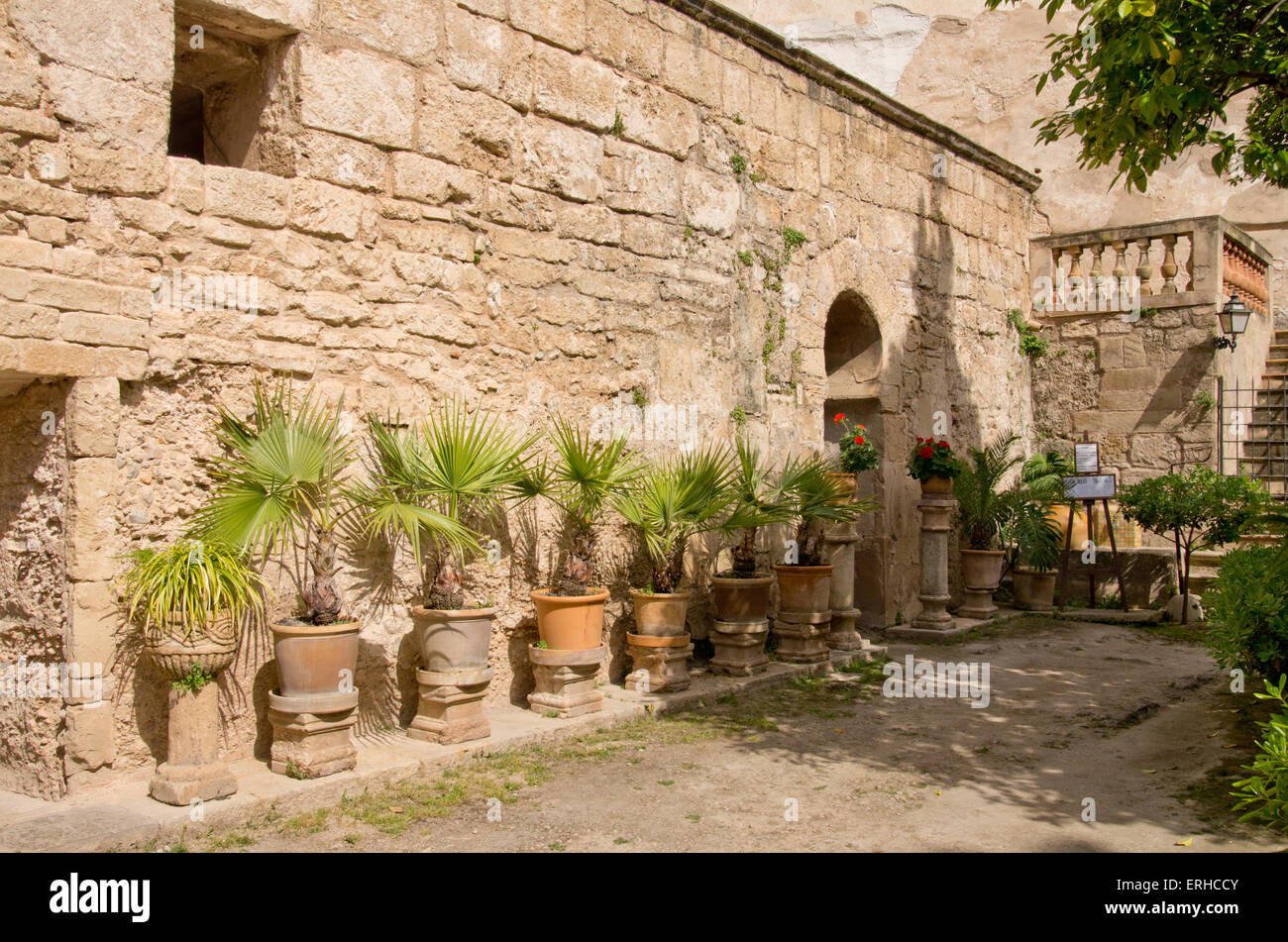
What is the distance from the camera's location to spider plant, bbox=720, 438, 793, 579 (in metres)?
6.91

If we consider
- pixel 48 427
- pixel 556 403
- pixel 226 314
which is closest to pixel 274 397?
pixel 226 314

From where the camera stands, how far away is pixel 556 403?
6.40 meters

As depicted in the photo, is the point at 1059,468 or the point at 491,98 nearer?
the point at 491,98

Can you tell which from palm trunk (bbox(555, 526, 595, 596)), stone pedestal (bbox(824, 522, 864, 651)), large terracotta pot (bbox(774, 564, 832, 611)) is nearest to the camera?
palm trunk (bbox(555, 526, 595, 596))

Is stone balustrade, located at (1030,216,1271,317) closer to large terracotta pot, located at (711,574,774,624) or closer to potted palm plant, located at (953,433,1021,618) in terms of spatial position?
potted palm plant, located at (953,433,1021,618)

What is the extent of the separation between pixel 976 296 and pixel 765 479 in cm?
472

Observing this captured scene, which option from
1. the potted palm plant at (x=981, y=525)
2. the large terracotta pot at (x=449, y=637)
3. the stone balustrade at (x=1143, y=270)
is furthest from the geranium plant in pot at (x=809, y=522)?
the stone balustrade at (x=1143, y=270)

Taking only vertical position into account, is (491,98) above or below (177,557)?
above

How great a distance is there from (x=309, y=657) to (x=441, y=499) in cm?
117

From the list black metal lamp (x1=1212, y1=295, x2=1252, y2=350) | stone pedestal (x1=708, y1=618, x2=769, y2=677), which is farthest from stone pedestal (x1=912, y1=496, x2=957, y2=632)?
black metal lamp (x1=1212, y1=295, x2=1252, y2=350)

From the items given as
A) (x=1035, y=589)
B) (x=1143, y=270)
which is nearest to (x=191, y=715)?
(x=1035, y=589)

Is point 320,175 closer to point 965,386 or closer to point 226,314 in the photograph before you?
A: point 226,314

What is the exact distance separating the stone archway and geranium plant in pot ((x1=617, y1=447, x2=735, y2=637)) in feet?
10.3

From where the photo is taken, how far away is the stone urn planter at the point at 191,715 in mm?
4145
